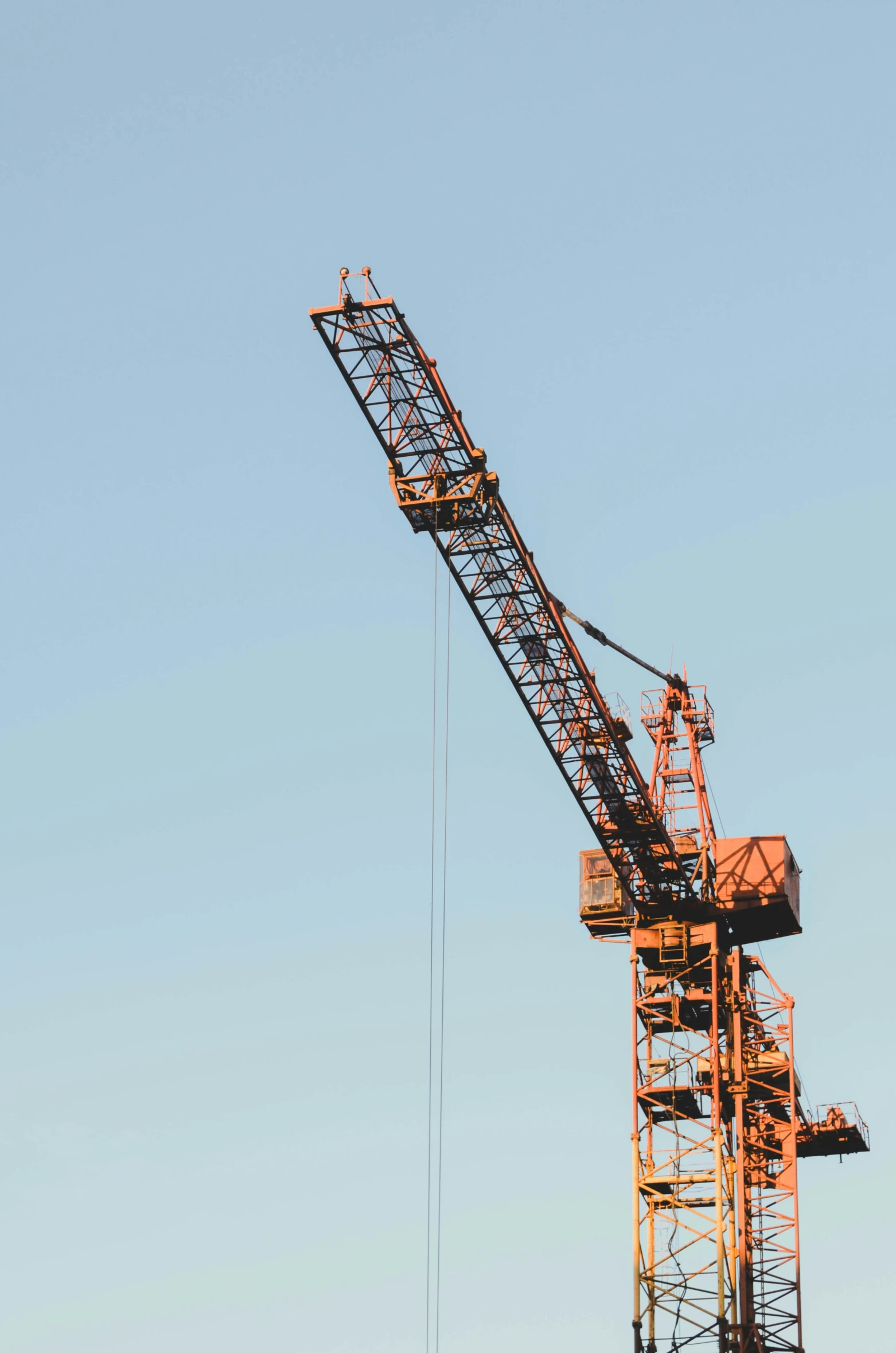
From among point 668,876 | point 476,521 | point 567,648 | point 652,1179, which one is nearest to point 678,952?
point 668,876

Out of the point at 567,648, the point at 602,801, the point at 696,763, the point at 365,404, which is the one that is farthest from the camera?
the point at 696,763

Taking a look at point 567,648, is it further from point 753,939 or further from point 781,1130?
point 781,1130

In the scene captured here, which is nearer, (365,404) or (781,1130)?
(365,404)

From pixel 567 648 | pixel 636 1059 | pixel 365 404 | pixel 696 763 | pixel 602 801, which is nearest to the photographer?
pixel 365 404

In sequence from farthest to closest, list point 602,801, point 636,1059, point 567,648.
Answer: point 636,1059 → point 602,801 → point 567,648

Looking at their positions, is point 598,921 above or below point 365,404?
below

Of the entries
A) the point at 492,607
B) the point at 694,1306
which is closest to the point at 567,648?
the point at 492,607

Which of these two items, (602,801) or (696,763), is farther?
(696,763)

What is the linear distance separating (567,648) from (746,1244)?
22.1 metres

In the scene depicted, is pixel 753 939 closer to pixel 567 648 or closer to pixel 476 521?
pixel 567 648

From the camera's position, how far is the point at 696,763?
243 ft

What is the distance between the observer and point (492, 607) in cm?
5975

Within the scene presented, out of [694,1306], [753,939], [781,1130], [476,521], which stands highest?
[476,521]

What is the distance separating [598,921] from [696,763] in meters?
6.81
